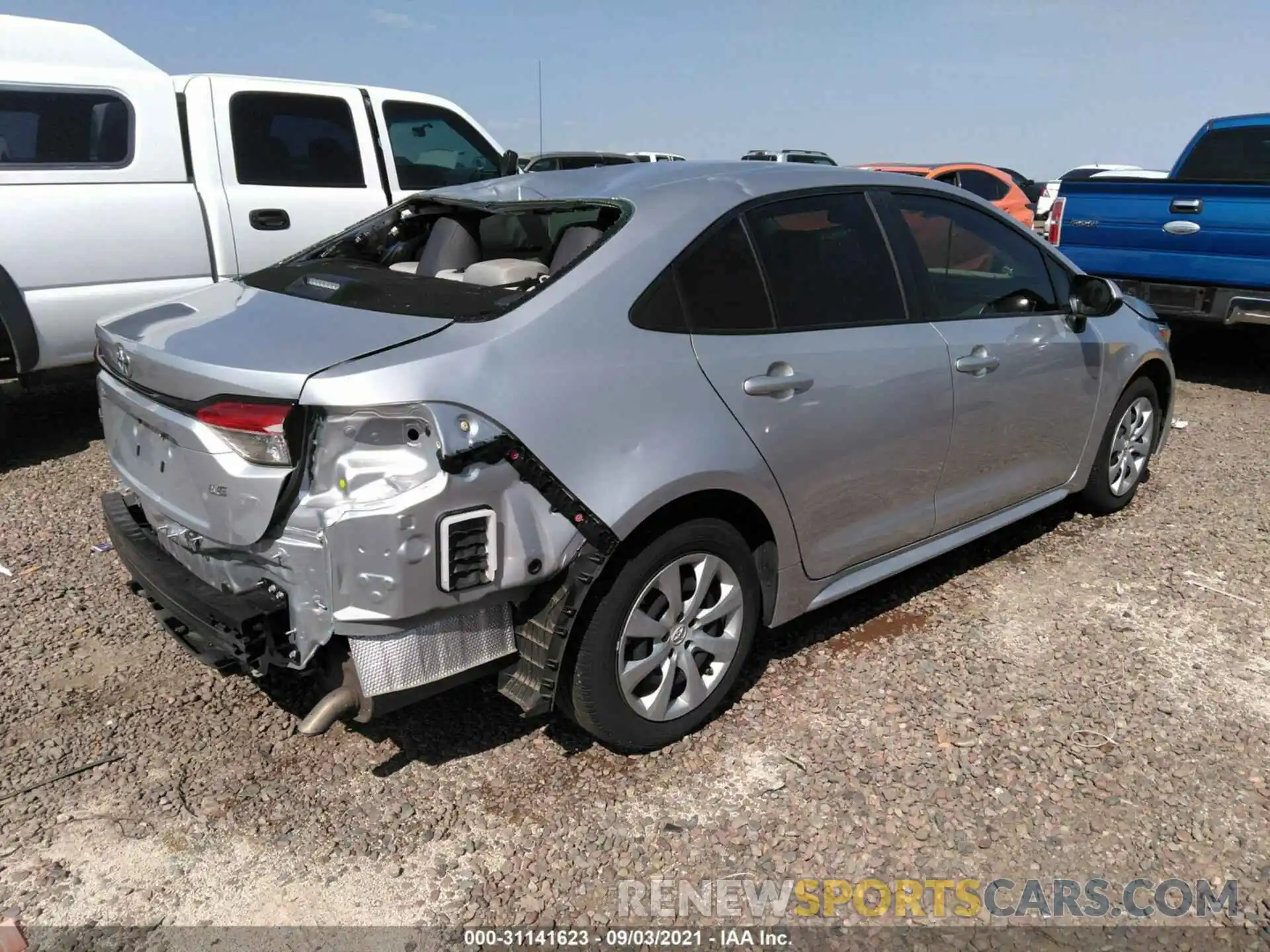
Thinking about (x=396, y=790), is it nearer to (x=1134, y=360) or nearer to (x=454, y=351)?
(x=454, y=351)

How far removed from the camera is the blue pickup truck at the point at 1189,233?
6758 millimetres

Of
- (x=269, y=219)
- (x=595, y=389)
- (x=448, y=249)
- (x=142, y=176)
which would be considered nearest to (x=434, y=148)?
(x=269, y=219)

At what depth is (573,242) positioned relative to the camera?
292 centimetres

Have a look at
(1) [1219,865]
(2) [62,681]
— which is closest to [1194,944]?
(1) [1219,865]

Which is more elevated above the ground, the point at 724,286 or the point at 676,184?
the point at 676,184

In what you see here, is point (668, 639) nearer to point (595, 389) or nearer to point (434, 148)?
point (595, 389)

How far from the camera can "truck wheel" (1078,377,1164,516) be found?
462 centimetres

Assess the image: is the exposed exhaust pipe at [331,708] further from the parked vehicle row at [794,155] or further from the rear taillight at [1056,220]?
the parked vehicle row at [794,155]

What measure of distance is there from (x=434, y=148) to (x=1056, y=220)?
5048 millimetres

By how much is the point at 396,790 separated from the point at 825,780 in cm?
125

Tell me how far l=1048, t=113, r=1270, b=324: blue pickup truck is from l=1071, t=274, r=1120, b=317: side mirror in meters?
3.42

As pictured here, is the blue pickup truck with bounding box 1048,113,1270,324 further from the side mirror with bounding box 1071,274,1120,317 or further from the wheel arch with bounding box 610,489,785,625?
the wheel arch with bounding box 610,489,785,625

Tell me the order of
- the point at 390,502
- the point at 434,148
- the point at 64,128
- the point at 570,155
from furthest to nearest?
the point at 570,155 → the point at 434,148 → the point at 64,128 → the point at 390,502

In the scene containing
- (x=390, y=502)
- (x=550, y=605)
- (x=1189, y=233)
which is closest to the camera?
(x=390, y=502)
